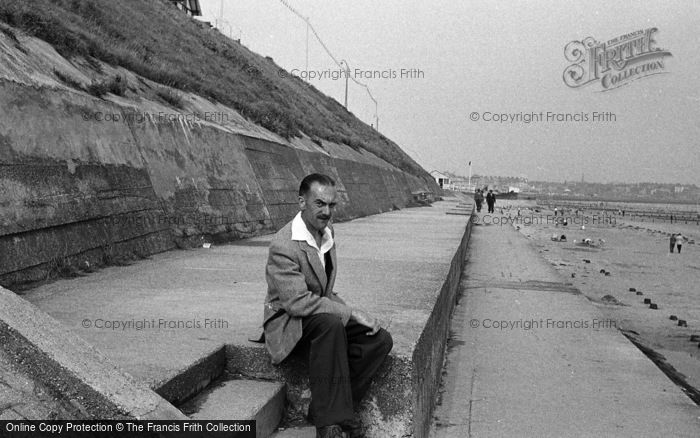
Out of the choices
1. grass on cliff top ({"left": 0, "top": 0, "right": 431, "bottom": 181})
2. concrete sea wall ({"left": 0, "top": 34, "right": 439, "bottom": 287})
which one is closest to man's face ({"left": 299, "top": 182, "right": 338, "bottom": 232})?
concrete sea wall ({"left": 0, "top": 34, "right": 439, "bottom": 287})

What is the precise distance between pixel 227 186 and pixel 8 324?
23.0ft

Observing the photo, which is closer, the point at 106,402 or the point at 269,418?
the point at 106,402

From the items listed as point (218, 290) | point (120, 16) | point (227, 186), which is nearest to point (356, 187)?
point (120, 16)

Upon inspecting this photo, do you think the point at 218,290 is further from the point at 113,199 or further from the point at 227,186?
the point at 227,186

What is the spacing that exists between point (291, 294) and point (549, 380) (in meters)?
3.45

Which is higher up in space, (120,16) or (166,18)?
(166,18)

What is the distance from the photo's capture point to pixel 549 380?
564 centimetres

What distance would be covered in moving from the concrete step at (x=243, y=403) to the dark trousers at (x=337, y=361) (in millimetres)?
213

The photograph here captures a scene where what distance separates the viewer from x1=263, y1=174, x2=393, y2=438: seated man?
3.04 m

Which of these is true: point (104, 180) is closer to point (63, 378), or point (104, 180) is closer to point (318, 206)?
point (318, 206)

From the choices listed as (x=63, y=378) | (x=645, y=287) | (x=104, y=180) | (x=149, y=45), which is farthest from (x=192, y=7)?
(x=63, y=378)

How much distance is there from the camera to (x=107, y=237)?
606cm

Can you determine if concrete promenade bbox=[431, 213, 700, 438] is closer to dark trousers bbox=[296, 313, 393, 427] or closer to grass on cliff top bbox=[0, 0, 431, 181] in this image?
dark trousers bbox=[296, 313, 393, 427]

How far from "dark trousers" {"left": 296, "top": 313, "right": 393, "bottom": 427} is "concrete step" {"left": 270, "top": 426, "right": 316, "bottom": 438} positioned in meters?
0.09
